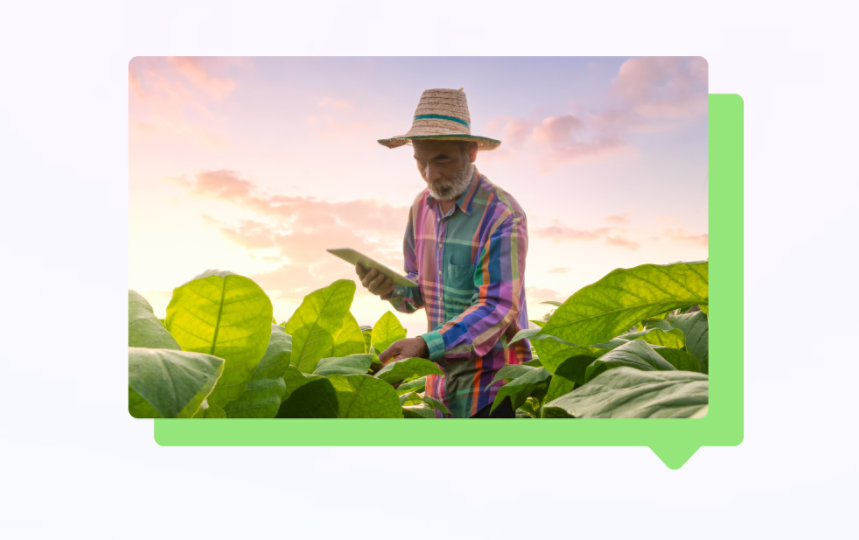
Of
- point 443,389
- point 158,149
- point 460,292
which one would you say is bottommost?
point 443,389

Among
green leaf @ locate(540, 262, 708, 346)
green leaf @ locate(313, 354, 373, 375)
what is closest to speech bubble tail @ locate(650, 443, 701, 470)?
green leaf @ locate(540, 262, 708, 346)

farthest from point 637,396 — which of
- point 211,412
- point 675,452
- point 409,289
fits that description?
point 409,289

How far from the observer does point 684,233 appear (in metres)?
0.68

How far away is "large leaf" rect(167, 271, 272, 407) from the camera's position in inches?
17.8

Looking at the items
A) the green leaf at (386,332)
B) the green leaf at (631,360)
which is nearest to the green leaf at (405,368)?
the green leaf at (631,360)

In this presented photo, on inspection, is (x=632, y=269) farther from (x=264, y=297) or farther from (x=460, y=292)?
(x=460, y=292)

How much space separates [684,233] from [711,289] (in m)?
0.15

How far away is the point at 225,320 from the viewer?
0.46 metres

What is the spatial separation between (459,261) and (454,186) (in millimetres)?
105

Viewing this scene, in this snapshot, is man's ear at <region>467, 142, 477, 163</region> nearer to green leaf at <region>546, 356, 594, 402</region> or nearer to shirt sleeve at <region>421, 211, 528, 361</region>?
shirt sleeve at <region>421, 211, 528, 361</region>

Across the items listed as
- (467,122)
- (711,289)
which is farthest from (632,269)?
(467,122)

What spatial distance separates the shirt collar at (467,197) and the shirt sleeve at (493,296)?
0.12 feet

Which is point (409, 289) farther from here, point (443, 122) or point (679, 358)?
point (679, 358)

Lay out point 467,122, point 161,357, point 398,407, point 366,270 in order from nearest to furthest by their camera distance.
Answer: point 161,357, point 398,407, point 366,270, point 467,122
